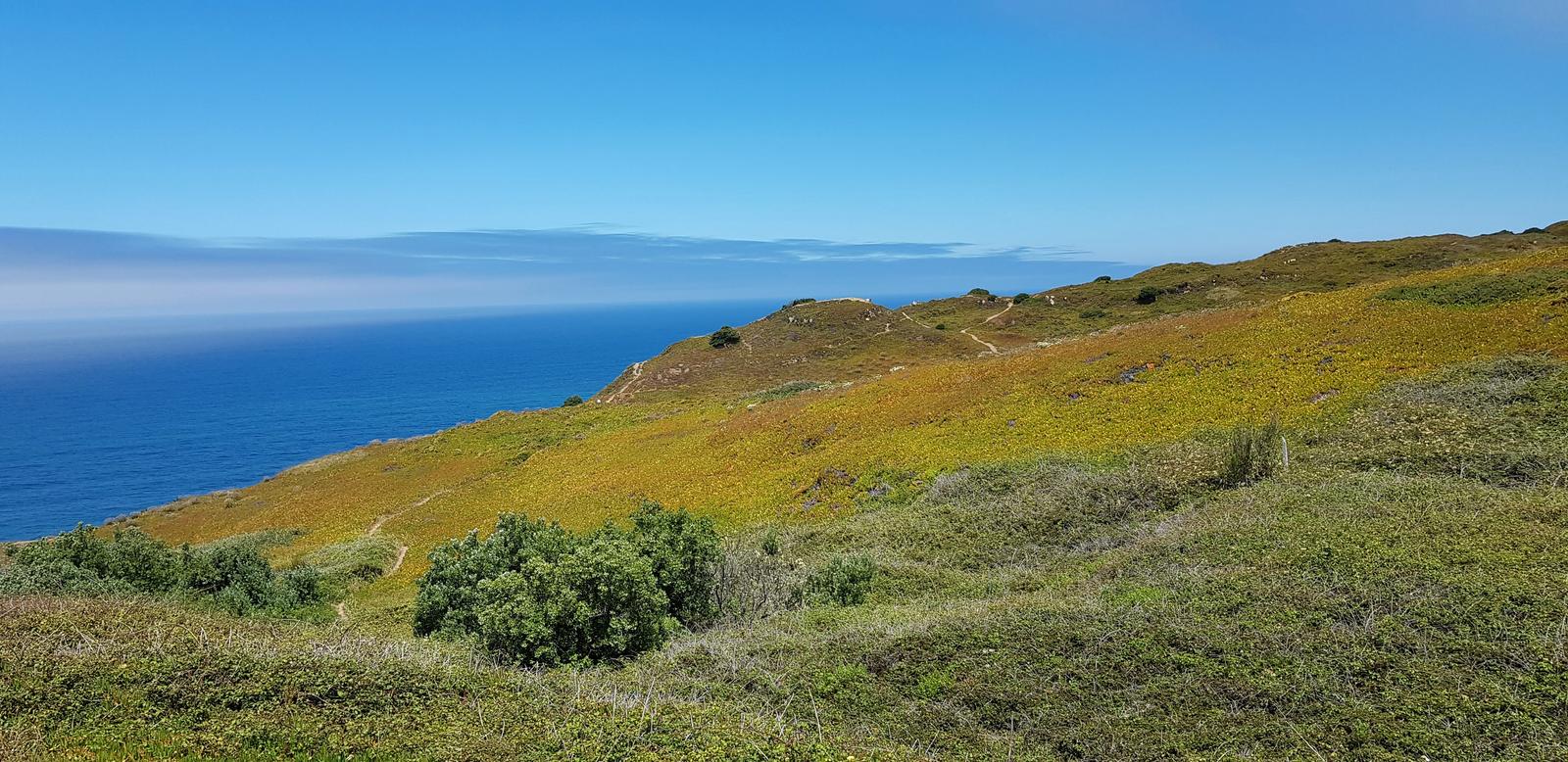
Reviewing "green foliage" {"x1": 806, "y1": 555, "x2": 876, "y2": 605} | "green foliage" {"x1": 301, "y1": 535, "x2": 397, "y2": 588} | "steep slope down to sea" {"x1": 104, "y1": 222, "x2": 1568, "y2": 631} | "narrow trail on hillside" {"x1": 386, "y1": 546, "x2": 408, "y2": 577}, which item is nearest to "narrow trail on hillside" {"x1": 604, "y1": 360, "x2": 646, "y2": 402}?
"steep slope down to sea" {"x1": 104, "y1": 222, "x2": 1568, "y2": 631}

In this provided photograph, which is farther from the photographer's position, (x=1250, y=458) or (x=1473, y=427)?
(x=1250, y=458)

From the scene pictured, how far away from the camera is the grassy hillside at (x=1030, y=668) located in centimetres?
880

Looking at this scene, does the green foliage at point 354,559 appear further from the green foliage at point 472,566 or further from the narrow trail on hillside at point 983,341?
the narrow trail on hillside at point 983,341

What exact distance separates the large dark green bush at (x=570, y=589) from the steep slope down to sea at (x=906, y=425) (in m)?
5.09

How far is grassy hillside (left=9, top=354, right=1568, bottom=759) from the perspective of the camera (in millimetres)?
8797

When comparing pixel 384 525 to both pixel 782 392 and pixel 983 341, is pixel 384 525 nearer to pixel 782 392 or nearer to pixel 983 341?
pixel 782 392

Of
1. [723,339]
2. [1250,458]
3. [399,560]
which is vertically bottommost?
[399,560]

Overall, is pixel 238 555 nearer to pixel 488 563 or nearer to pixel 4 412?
pixel 488 563

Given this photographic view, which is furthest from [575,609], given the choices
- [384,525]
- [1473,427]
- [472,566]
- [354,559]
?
[384,525]

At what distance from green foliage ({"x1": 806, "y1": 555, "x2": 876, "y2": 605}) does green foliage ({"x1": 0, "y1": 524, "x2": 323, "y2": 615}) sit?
1595 centimetres

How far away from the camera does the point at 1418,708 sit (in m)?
9.13

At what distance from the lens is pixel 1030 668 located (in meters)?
11.6

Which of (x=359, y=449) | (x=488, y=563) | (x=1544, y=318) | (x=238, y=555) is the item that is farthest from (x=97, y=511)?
(x=1544, y=318)

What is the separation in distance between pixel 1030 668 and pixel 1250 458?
1433cm
